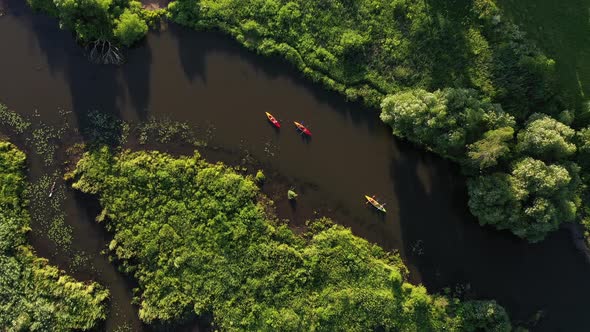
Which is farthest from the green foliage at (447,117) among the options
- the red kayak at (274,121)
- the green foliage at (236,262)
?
the green foliage at (236,262)

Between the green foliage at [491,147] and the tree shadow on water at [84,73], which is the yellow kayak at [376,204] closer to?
the green foliage at [491,147]

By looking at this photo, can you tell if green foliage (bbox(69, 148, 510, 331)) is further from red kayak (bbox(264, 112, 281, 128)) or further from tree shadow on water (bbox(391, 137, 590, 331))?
red kayak (bbox(264, 112, 281, 128))

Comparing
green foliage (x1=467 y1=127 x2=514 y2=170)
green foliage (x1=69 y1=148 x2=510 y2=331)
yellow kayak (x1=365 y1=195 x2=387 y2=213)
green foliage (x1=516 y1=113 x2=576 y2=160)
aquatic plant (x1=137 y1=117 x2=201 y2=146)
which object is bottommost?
green foliage (x1=69 y1=148 x2=510 y2=331)

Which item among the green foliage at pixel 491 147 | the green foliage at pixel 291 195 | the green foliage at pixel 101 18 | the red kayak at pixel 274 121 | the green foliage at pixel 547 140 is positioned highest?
the green foliage at pixel 547 140

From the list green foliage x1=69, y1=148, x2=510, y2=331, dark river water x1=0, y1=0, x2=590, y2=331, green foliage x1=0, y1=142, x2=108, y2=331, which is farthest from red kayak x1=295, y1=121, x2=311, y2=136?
green foliage x1=0, y1=142, x2=108, y2=331

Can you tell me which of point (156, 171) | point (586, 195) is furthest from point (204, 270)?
point (586, 195)
